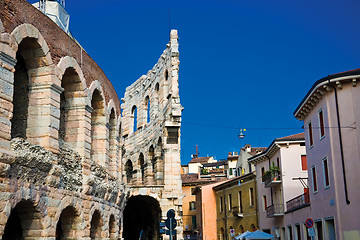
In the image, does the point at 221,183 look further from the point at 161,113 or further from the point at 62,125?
the point at 62,125

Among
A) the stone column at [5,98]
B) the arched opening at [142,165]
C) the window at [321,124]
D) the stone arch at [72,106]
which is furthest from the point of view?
the arched opening at [142,165]

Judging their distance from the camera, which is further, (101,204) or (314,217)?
(314,217)

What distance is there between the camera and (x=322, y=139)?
20312mm

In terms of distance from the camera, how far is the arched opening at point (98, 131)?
63.5 ft

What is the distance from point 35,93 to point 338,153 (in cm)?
1140

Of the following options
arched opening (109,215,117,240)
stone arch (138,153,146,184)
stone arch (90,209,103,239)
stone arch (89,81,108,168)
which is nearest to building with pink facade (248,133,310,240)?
stone arch (138,153,146,184)

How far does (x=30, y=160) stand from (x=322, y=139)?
12519 mm

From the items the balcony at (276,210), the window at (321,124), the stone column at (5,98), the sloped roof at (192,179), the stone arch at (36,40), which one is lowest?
the balcony at (276,210)

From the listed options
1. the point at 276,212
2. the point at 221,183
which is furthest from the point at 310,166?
the point at 221,183

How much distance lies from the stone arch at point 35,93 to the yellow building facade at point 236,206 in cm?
2287

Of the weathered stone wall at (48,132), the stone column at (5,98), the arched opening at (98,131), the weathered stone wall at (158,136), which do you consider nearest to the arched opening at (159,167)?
the weathered stone wall at (158,136)

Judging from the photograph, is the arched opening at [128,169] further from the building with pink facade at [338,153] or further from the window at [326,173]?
the window at [326,173]

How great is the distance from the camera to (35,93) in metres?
14.3

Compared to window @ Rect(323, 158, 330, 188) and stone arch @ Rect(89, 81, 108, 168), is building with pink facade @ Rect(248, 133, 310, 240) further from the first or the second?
stone arch @ Rect(89, 81, 108, 168)
